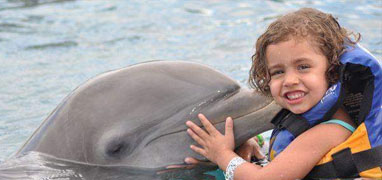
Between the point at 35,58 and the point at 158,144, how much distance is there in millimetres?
7844

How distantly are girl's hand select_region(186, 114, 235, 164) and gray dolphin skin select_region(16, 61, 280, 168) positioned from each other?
71 millimetres

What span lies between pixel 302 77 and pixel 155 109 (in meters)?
1.28

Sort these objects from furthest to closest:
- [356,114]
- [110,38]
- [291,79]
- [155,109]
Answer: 1. [110,38]
2. [155,109]
3. [356,114]
4. [291,79]

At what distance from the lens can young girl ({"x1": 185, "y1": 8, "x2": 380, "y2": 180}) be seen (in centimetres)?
526

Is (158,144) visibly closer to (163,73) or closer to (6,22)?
(163,73)

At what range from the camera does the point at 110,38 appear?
1462cm

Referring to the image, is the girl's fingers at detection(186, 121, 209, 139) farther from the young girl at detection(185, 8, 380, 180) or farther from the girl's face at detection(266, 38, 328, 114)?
the girl's face at detection(266, 38, 328, 114)

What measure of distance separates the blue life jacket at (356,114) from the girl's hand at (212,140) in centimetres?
59

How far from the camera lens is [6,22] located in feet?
53.0

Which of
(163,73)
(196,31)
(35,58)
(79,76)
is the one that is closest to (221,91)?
(163,73)

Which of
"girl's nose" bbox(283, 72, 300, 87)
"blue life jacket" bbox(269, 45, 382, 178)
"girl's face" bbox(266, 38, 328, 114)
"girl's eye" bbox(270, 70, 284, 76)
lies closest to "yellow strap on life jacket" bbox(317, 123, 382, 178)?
"blue life jacket" bbox(269, 45, 382, 178)

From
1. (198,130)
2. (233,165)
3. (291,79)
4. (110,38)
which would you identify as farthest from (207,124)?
(110,38)

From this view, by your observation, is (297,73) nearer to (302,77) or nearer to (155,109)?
(302,77)

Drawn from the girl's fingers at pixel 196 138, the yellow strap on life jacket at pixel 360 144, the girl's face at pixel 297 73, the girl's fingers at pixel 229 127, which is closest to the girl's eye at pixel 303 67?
the girl's face at pixel 297 73
